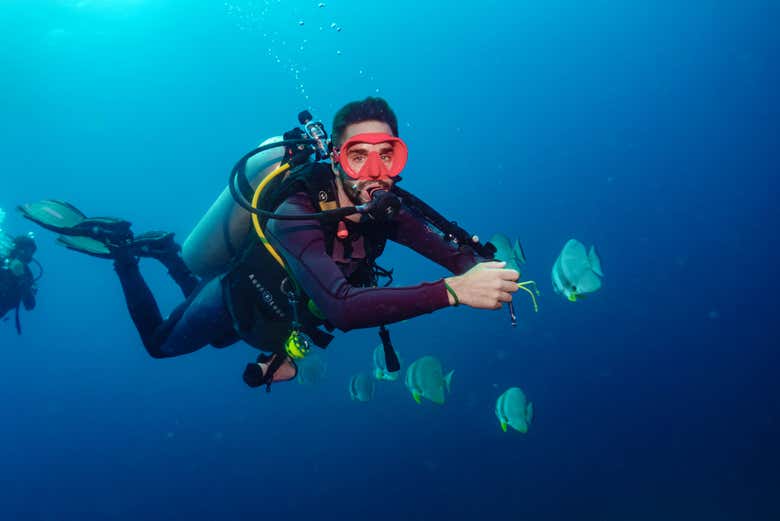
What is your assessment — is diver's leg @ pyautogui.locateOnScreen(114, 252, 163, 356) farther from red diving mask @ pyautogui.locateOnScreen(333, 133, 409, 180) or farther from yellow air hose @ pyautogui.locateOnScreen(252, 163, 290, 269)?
red diving mask @ pyautogui.locateOnScreen(333, 133, 409, 180)

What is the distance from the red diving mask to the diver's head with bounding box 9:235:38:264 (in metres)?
9.43

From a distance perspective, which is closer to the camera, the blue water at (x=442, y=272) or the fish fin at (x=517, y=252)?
the fish fin at (x=517, y=252)

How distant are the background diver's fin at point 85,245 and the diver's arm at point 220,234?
1.52 m


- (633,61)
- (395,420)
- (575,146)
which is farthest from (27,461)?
(633,61)

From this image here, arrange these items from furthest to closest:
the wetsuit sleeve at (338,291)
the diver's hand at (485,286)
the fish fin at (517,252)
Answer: the fish fin at (517,252) < the wetsuit sleeve at (338,291) < the diver's hand at (485,286)

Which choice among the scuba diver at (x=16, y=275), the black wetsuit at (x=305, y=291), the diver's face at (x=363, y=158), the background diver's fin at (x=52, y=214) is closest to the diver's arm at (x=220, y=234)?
the black wetsuit at (x=305, y=291)

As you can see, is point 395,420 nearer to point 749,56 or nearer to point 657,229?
point 657,229

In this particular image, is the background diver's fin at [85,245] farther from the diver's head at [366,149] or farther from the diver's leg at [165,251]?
the diver's head at [366,149]

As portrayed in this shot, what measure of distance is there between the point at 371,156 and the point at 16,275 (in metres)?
9.68

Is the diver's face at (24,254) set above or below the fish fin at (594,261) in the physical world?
above

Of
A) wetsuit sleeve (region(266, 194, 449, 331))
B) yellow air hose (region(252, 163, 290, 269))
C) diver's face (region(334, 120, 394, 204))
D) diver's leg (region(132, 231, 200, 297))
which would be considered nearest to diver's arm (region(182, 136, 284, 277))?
yellow air hose (region(252, 163, 290, 269))

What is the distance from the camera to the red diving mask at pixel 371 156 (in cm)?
270

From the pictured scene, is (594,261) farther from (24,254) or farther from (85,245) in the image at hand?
(24,254)

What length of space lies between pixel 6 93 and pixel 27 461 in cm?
2968
